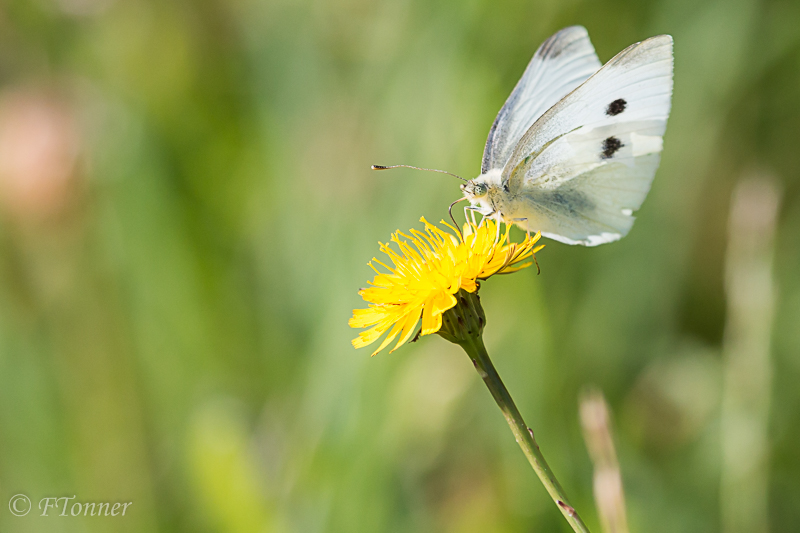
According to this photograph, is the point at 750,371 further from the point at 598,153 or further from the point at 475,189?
the point at 475,189

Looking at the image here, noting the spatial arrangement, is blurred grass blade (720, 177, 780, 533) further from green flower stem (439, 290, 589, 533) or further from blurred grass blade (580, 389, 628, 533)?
green flower stem (439, 290, 589, 533)

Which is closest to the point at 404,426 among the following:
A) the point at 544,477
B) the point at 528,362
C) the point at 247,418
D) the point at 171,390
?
the point at 528,362

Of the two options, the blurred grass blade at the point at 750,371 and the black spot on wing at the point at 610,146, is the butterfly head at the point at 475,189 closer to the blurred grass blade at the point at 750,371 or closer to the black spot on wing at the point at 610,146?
the black spot on wing at the point at 610,146

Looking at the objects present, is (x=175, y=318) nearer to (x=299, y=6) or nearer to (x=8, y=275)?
(x=8, y=275)

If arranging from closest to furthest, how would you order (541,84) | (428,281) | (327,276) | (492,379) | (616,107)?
(492,379)
(428,281)
(616,107)
(541,84)
(327,276)

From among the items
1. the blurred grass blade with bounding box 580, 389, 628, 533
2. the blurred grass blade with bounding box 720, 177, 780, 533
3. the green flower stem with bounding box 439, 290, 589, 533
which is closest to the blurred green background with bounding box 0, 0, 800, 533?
the blurred grass blade with bounding box 720, 177, 780, 533

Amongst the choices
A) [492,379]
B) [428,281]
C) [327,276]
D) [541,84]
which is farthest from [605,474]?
[327,276]
